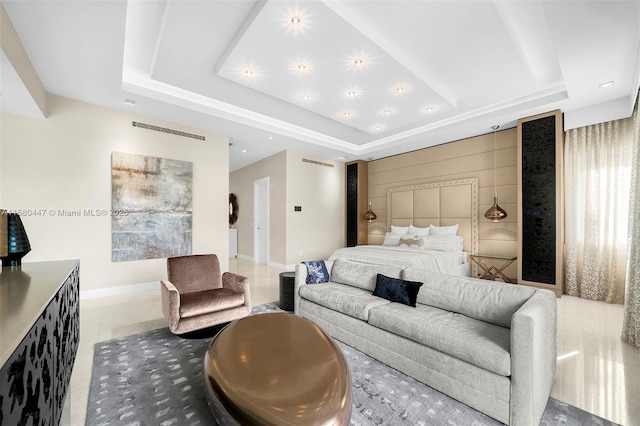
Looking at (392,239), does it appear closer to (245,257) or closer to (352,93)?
(352,93)

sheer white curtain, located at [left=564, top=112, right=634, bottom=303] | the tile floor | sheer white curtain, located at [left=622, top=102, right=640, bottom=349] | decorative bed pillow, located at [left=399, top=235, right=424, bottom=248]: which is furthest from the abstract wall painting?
sheer white curtain, located at [left=564, top=112, right=634, bottom=303]

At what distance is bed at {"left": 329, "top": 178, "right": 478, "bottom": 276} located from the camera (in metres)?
4.52

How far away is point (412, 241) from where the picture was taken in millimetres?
5316

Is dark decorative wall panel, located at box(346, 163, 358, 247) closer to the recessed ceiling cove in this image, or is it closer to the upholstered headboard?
the upholstered headboard

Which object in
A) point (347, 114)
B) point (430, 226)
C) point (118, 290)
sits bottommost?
point (118, 290)

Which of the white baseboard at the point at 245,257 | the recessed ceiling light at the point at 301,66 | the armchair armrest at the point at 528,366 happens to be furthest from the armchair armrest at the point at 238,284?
the white baseboard at the point at 245,257

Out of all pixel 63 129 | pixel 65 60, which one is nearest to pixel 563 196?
pixel 65 60

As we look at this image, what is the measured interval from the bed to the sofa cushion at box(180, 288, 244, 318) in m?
2.38

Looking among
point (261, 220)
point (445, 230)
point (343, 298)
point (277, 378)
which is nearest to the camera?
point (277, 378)

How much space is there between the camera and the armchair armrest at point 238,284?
2.99m

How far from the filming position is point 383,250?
4.94 m

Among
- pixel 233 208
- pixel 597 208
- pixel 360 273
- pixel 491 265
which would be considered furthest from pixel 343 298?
pixel 233 208

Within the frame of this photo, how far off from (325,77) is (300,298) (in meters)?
2.73

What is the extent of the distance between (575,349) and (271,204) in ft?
19.4
